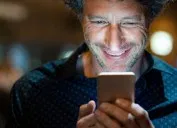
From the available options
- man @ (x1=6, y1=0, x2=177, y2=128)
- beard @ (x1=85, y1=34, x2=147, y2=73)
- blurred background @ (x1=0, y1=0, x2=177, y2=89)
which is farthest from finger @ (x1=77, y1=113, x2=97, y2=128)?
blurred background @ (x1=0, y1=0, x2=177, y2=89)

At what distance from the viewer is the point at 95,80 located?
2.56ft

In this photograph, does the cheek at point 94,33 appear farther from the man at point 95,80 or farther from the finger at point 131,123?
the finger at point 131,123

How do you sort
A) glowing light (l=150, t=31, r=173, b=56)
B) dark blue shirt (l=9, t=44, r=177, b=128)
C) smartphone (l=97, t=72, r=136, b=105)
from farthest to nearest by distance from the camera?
glowing light (l=150, t=31, r=173, b=56)
dark blue shirt (l=9, t=44, r=177, b=128)
smartphone (l=97, t=72, r=136, b=105)

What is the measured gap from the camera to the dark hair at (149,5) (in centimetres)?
72

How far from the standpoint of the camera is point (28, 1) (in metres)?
1.28

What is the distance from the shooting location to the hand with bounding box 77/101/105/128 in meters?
0.66

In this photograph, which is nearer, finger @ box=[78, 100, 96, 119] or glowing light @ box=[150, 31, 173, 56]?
finger @ box=[78, 100, 96, 119]

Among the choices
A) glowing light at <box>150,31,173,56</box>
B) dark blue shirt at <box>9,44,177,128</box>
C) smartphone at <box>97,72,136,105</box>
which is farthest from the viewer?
glowing light at <box>150,31,173,56</box>

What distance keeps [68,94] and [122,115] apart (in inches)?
7.3

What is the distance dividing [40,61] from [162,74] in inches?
13.3

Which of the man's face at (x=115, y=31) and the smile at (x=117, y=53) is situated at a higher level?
the man's face at (x=115, y=31)

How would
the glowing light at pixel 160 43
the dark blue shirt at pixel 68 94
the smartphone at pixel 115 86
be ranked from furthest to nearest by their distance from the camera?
the glowing light at pixel 160 43 → the dark blue shirt at pixel 68 94 → the smartphone at pixel 115 86

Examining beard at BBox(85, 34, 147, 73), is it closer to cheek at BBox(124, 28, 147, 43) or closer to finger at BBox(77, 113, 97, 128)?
cheek at BBox(124, 28, 147, 43)

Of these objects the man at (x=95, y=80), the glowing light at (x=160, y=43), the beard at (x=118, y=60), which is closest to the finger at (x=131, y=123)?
the man at (x=95, y=80)
